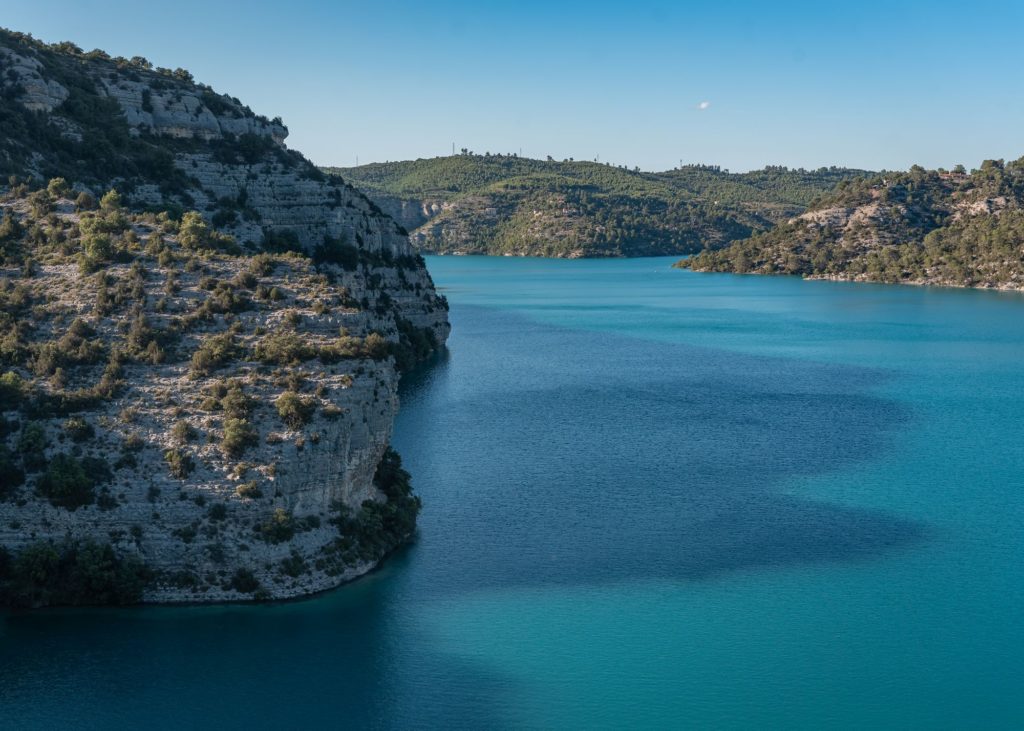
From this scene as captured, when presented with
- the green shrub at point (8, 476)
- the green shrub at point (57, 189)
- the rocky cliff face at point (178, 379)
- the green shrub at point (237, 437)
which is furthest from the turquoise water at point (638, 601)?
the green shrub at point (57, 189)

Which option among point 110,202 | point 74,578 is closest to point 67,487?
point 74,578

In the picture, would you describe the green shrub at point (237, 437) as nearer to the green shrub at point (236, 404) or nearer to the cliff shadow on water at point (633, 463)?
the green shrub at point (236, 404)

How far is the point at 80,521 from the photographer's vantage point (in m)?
36.2

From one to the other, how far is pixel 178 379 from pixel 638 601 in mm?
21786

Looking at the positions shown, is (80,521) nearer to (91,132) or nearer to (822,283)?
(91,132)

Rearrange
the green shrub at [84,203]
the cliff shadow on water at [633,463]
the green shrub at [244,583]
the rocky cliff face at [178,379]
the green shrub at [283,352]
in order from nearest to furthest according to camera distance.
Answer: the green shrub at [244,583] < the rocky cliff face at [178,379] < the cliff shadow on water at [633,463] < the green shrub at [283,352] < the green shrub at [84,203]

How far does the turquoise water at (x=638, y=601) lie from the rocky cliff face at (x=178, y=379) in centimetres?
256

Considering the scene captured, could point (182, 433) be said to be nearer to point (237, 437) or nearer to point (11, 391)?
point (237, 437)

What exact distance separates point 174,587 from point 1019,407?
207 ft

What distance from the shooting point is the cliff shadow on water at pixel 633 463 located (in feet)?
138

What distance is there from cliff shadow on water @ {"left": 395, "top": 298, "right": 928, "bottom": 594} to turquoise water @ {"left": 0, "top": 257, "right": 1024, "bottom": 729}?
0.65 ft

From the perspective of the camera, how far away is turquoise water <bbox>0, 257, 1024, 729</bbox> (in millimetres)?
31125

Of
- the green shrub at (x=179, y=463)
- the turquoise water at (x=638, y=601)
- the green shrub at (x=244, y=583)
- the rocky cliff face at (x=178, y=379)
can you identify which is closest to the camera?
the turquoise water at (x=638, y=601)

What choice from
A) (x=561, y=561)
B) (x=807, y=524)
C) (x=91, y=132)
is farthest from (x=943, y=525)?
(x=91, y=132)
